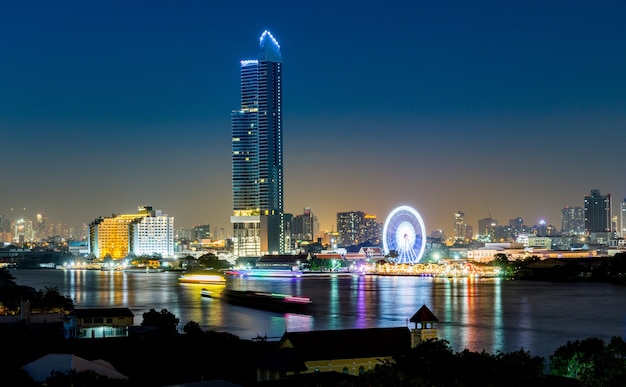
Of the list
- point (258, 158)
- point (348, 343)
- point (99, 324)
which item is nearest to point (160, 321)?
point (99, 324)

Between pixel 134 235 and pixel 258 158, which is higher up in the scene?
pixel 258 158

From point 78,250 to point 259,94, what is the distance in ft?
119

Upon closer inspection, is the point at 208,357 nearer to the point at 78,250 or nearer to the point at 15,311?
the point at 15,311

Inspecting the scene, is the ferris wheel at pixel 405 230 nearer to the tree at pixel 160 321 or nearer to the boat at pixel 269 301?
the boat at pixel 269 301

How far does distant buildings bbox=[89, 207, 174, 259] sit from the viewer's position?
93062 mm

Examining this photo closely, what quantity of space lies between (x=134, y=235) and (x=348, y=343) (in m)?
83.0

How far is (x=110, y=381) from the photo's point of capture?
10188 mm

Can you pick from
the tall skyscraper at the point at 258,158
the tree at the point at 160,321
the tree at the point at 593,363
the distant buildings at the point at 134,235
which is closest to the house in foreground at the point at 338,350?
the tree at the point at 593,363

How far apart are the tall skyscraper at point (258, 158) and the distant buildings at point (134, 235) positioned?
1234 cm

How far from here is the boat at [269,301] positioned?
31.3 meters

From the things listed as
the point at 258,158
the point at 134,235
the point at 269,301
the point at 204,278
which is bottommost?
the point at 269,301

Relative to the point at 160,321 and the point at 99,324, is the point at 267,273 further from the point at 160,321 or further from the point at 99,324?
the point at 99,324

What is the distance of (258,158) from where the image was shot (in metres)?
83.1

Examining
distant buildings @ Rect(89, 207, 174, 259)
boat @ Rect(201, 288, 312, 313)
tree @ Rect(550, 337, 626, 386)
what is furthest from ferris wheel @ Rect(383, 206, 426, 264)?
distant buildings @ Rect(89, 207, 174, 259)
